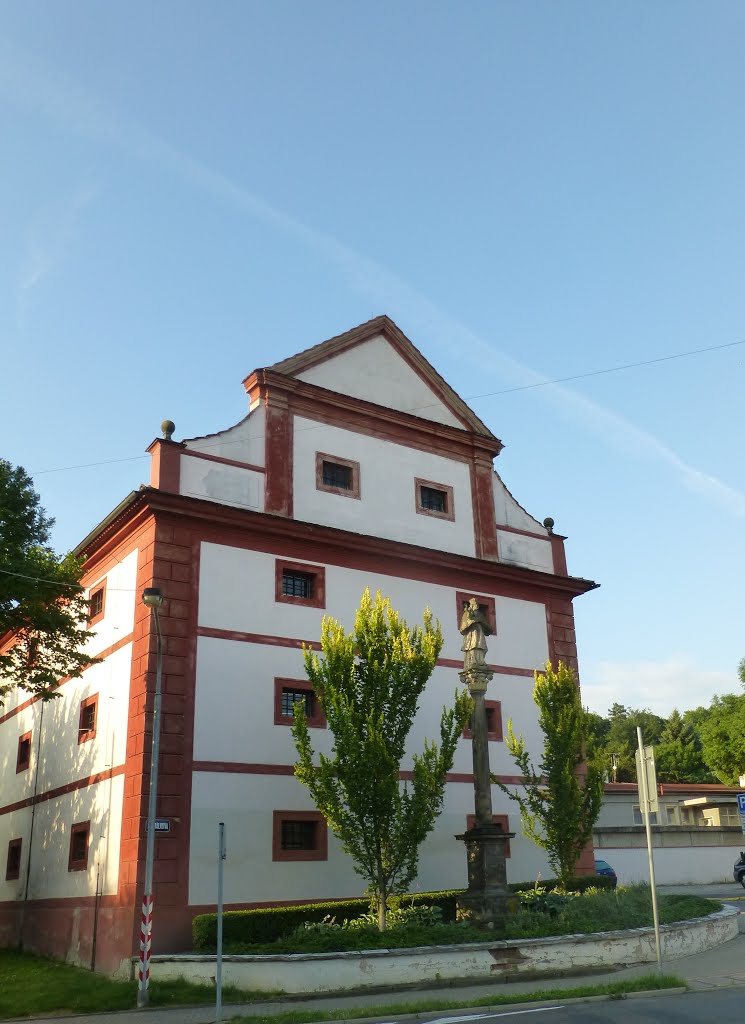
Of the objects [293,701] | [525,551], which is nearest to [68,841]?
[293,701]

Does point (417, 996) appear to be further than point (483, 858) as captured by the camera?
No

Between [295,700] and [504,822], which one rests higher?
[295,700]

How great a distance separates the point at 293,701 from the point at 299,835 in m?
3.09

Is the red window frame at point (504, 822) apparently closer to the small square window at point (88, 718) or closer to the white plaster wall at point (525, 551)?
the white plaster wall at point (525, 551)

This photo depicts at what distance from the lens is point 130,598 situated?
23.5m

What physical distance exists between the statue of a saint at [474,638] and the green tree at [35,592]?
9.81m

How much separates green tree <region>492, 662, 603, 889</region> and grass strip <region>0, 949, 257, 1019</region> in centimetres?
946

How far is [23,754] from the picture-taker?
96.6ft

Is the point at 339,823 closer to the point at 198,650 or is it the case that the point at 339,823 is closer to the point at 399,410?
the point at 198,650

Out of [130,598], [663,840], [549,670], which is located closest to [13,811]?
[130,598]

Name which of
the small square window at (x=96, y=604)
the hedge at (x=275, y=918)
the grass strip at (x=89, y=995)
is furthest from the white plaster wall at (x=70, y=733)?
the grass strip at (x=89, y=995)

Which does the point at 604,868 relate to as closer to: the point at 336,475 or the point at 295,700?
the point at 295,700

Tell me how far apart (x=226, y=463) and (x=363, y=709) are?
7.74 meters

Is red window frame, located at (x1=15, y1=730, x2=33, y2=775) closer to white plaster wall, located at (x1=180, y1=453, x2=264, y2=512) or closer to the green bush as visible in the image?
white plaster wall, located at (x1=180, y1=453, x2=264, y2=512)
